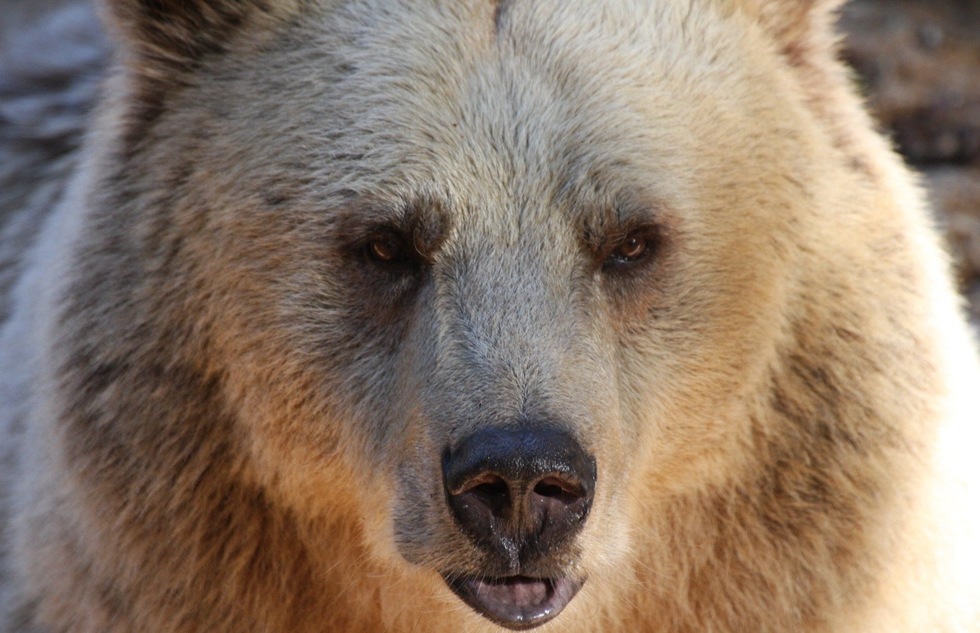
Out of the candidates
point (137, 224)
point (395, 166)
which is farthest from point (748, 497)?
point (137, 224)

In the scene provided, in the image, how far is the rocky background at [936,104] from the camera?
6.81 m

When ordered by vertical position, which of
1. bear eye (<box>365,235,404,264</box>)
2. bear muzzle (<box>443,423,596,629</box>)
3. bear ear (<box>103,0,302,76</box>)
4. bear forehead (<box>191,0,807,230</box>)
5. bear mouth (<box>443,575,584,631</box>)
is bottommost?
bear mouth (<box>443,575,584,631</box>)

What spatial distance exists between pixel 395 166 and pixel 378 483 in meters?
0.74

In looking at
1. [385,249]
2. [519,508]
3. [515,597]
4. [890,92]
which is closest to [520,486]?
[519,508]

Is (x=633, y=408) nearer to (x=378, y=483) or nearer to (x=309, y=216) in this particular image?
(x=378, y=483)

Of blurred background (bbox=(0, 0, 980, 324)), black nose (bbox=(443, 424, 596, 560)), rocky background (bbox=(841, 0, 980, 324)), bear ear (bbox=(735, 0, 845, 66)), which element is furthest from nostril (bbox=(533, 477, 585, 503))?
rocky background (bbox=(841, 0, 980, 324))

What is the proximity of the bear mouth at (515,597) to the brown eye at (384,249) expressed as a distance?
0.76 meters

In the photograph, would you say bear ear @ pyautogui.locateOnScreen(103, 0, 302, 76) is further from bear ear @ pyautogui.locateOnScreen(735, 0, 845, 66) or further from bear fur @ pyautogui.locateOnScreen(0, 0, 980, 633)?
bear ear @ pyautogui.locateOnScreen(735, 0, 845, 66)

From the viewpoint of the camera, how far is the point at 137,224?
384 centimetres

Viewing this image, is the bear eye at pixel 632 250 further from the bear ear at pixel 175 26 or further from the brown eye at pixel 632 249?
the bear ear at pixel 175 26

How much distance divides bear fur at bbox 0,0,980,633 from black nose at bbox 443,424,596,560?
0.09m

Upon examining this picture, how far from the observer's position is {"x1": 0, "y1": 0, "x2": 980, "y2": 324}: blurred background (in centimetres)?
568

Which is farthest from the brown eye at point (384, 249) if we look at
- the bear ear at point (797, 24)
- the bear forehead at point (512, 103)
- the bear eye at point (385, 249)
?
the bear ear at point (797, 24)

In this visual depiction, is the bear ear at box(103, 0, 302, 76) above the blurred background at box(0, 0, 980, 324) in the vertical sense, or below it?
above
